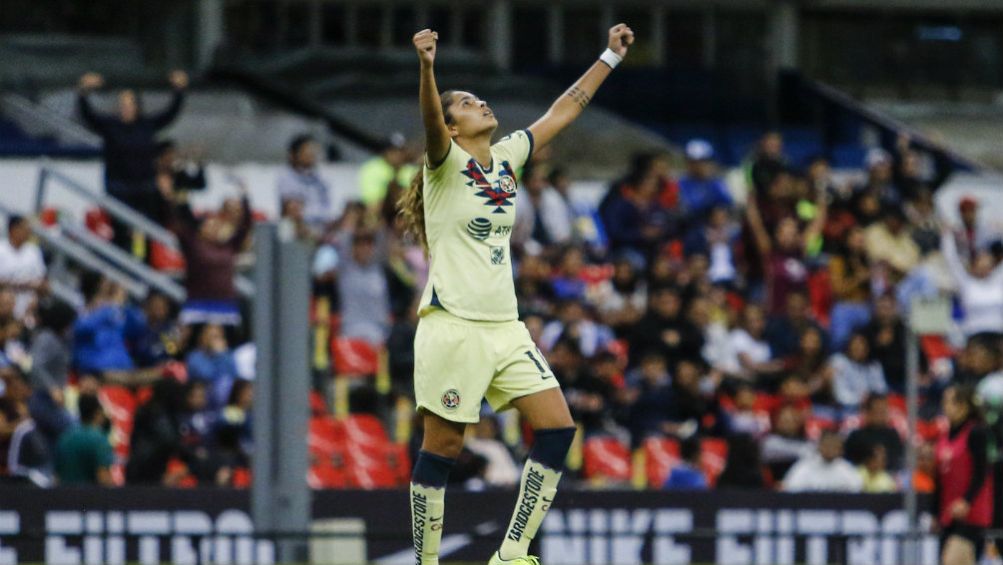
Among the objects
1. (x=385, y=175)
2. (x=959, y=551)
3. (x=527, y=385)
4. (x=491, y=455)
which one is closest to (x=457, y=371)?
(x=527, y=385)

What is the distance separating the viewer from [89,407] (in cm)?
1502

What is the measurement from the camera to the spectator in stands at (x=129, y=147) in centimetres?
1817

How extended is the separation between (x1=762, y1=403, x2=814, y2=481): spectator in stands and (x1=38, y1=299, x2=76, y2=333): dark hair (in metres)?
5.71

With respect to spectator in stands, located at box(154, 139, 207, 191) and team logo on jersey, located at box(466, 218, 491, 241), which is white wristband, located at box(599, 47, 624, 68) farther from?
spectator in stands, located at box(154, 139, 207, 191)

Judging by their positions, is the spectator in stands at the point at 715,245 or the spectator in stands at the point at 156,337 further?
the spectator in stands at the point at 715,245

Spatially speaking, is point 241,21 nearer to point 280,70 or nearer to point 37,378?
point 280,70

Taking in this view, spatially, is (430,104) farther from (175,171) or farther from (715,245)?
(715,245)

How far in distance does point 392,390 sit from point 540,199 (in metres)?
3.25

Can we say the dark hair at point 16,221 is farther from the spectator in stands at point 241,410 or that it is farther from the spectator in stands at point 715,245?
the spectator in stands at point 715,245

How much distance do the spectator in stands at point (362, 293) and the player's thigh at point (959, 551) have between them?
6.08 m

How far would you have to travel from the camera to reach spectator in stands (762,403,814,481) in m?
17.0

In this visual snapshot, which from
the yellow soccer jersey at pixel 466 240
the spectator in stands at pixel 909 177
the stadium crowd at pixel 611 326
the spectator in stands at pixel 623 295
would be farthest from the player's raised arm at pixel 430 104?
the spectator in stands at pixel 909 177

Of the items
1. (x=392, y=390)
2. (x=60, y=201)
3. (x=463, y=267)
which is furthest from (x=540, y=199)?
(x=463, y=267)

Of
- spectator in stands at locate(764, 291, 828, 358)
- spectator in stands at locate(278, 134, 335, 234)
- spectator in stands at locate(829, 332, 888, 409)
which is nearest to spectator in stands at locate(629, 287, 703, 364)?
spectator in stands at locate(764, 291, 828, 358)
